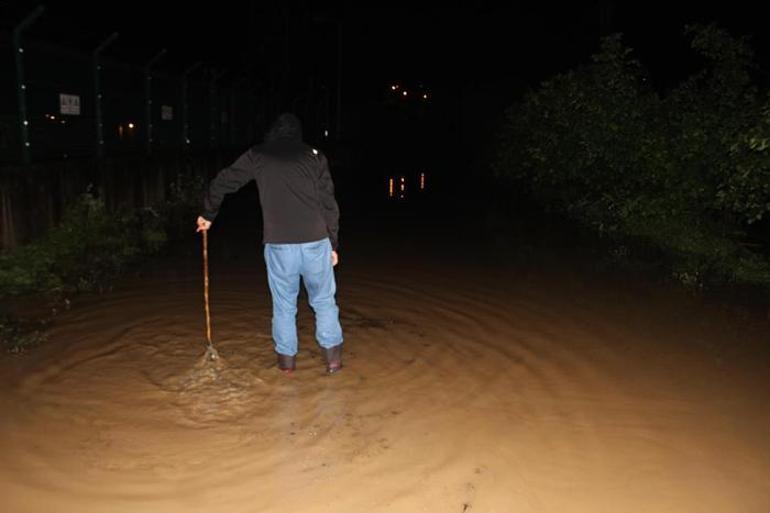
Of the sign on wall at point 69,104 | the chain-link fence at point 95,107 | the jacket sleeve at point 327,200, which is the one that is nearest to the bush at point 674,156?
the jacket sleeve at point 327,200

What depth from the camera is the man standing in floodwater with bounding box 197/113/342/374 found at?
4777mm

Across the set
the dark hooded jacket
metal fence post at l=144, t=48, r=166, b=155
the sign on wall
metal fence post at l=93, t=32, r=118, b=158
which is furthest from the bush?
the sign on wall

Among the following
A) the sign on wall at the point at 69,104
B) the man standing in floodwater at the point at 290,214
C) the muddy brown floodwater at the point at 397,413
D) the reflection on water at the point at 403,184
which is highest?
the sign on wall at the point at 69,104

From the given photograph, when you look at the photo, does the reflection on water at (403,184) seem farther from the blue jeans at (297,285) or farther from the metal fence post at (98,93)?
the blue jeans at (297,285)

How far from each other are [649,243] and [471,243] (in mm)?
2552

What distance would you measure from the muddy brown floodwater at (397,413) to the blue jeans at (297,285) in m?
0.30

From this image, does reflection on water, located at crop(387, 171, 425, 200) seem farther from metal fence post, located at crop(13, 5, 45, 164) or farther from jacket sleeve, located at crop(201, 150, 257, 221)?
jacket sleeve, located at crop(201, 150, 257, 221)

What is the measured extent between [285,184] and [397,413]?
164 cm

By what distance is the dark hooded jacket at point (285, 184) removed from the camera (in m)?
4.77

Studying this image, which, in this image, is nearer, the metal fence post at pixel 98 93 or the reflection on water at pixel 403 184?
the metal fence post at pixel 98 93

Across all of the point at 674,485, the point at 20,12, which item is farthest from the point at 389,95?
the point at 674,485

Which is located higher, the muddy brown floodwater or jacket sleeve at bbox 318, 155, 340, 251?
jacket sleeve at bbox 318, 155, 340, 251

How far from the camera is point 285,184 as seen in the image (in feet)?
15.6

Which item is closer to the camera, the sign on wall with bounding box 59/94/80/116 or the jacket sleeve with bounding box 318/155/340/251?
the jacket sleeve with bounding box 318/155/340/251
